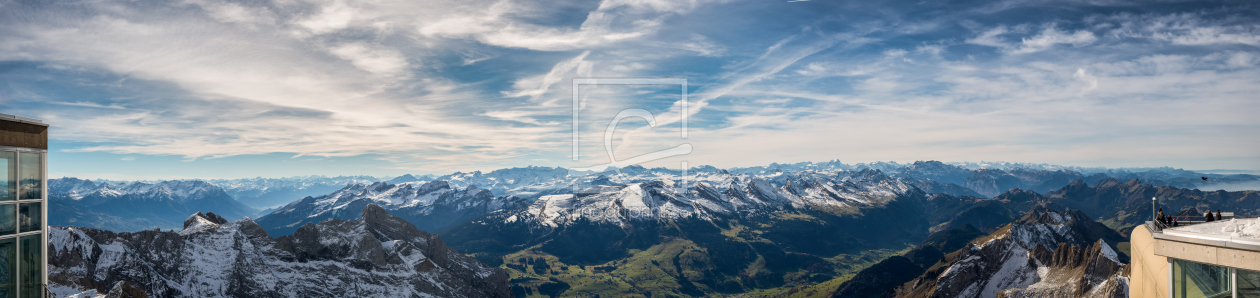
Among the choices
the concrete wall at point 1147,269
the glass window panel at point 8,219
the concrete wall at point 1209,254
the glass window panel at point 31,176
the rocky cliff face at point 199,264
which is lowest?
the rocky cliff face at point 199,264

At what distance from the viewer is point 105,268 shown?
509ft

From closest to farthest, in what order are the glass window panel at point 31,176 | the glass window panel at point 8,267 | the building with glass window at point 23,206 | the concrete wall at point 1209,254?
the concrete wall at point 1209,254 < the building with glass window at point 23,206 < the glass window panel at point 8,267 < the glass window panel at point 31,176

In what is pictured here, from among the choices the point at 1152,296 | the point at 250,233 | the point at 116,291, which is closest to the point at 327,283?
the point at 250,233

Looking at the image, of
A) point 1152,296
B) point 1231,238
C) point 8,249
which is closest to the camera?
point 1231,238

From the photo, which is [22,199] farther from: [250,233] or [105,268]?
[250,233]

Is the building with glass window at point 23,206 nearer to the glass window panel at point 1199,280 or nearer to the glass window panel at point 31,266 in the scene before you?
the glass window panel at point 31,266

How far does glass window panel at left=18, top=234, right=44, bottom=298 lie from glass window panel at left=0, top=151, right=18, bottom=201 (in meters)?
2.54

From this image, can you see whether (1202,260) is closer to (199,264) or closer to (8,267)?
(8,267)

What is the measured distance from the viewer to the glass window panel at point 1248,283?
25031 millimetres

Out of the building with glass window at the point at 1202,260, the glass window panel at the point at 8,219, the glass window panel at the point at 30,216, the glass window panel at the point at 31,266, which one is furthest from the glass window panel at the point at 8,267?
the building with glass window at the point at 1202,260

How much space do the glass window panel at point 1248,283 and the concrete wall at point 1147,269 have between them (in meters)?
3.25

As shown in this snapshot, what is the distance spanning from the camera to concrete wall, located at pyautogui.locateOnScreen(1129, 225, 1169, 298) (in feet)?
96.7

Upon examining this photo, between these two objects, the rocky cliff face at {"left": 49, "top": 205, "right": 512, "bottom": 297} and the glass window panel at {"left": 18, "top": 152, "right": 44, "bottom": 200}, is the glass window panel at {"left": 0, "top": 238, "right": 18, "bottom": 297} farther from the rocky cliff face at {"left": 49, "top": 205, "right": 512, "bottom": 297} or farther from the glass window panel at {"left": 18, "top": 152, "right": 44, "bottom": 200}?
the rocky cliff face at {"left": 49, "top": 205, "right": 512, "bottom": 297}

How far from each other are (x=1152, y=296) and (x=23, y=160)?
62.7 metres
